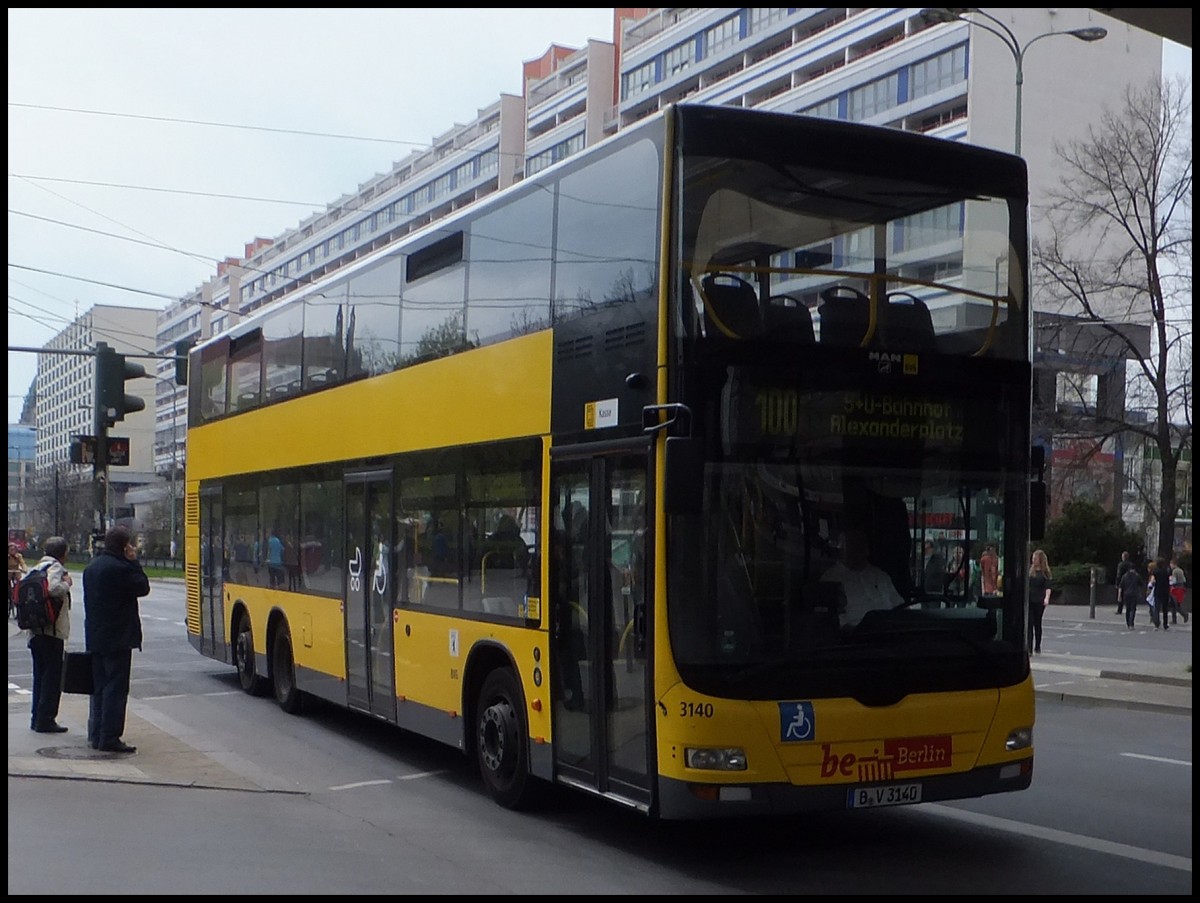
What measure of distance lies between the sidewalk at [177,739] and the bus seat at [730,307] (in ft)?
15.7

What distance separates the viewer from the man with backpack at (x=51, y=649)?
1204 centimetres

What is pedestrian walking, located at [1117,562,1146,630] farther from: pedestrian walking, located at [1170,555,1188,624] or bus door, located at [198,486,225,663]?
bus door, located at [198,486,225,663]

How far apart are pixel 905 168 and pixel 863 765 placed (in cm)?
335

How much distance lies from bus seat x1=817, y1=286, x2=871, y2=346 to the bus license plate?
7.80 feet

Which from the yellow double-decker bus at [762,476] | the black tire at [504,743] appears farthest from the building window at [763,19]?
the black tire at [504,743]

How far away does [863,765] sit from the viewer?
7.47 meters

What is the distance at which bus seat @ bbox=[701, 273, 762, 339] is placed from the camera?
747 centimetres

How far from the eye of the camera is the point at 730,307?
7551 millimetres

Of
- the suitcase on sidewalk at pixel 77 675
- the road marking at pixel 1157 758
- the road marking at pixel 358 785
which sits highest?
the suitcase on sidewalk at pixel 77 675

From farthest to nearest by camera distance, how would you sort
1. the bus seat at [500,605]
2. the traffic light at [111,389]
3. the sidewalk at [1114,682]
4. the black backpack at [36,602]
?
1. the sidewalk at [1114,682]
2. the traffic light at [111,389]
3. the black backpack at [36,602]
4. the bus seat at [500,605]

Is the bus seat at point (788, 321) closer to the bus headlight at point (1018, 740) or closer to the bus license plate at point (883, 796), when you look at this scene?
the bus license plate at point (883, 796)

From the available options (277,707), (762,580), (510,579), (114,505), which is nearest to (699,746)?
(762,580)

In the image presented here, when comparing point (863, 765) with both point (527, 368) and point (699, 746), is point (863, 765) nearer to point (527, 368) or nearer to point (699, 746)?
point (699, 746)

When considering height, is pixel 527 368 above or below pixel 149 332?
below
